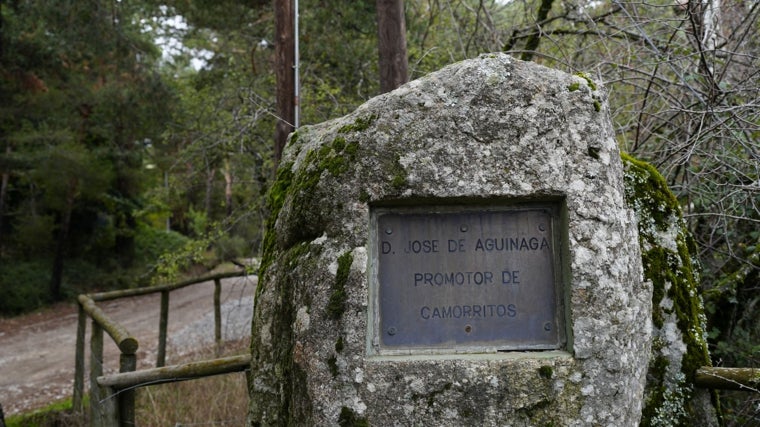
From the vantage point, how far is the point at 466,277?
2.62 m

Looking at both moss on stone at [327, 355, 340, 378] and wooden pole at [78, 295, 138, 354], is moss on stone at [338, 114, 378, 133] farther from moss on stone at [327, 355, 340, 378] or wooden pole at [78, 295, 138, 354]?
wooden pole at [78, 295, 138, 354]

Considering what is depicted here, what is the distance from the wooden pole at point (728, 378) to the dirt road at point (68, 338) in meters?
5.53

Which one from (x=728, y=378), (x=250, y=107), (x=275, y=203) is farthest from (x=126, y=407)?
(x=250, y=107)

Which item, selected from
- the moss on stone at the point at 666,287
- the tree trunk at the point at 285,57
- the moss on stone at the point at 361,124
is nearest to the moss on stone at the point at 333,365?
the moss on stone at the point at 361,124

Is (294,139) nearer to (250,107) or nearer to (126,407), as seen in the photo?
(126,407)

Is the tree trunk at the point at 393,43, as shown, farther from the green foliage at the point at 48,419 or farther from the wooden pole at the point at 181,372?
the green foliage at the point at 48,419

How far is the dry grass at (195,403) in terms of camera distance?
5.34 meters

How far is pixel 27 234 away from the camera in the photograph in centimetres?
1727

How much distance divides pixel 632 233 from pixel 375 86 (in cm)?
742

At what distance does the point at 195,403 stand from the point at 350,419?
11.9ft

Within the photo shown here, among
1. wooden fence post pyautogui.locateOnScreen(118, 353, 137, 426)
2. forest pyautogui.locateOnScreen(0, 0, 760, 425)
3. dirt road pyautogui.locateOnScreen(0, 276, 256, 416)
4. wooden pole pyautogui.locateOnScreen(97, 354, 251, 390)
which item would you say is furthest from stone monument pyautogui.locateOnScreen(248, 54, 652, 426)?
dirt road pyautogui.locateOnScreen(0, 276, 256, 416)

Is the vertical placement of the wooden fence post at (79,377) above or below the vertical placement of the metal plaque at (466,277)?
below

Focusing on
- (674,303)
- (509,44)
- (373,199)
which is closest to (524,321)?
(373,199)

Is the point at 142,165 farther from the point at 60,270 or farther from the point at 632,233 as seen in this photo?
the point at 632,233
